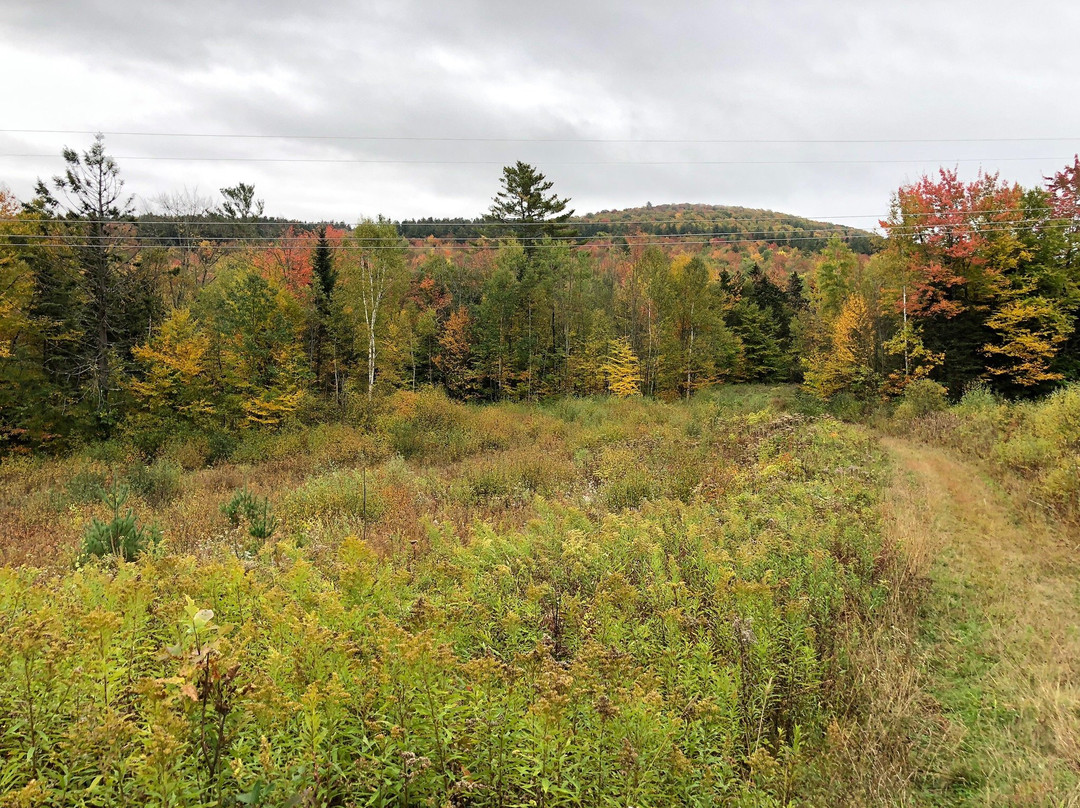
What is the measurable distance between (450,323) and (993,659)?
105 ft

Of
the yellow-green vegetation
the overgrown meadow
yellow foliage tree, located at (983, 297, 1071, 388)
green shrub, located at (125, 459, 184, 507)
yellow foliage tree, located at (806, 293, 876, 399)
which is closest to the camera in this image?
the overgrown meadow

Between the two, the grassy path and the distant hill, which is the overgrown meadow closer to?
the grassy path

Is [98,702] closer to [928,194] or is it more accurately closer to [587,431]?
[587,431]

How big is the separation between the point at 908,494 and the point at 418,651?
34.3ft

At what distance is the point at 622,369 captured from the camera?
103ft

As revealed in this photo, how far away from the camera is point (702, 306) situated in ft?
105

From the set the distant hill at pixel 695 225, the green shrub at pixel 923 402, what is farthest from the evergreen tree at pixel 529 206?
the green shrub at pixel 923 402

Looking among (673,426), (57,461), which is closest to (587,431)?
(673,426)

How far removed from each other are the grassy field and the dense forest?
46.7ft

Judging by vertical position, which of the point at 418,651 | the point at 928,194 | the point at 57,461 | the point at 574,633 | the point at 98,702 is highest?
the point at 928,194

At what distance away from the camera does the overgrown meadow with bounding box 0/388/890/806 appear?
1.93 m

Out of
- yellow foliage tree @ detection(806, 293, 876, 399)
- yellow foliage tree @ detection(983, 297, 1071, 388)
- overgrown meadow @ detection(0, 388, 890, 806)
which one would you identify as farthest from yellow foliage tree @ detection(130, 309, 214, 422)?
→ yellow foliage tree @ detection(983, 297, 1071, 388)

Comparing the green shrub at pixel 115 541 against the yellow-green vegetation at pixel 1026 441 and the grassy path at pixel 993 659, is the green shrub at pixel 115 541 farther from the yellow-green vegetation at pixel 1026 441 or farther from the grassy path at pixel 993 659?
the yellow-green vegetation at pixel 1026 441

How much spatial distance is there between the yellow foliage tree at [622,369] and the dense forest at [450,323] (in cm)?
14
